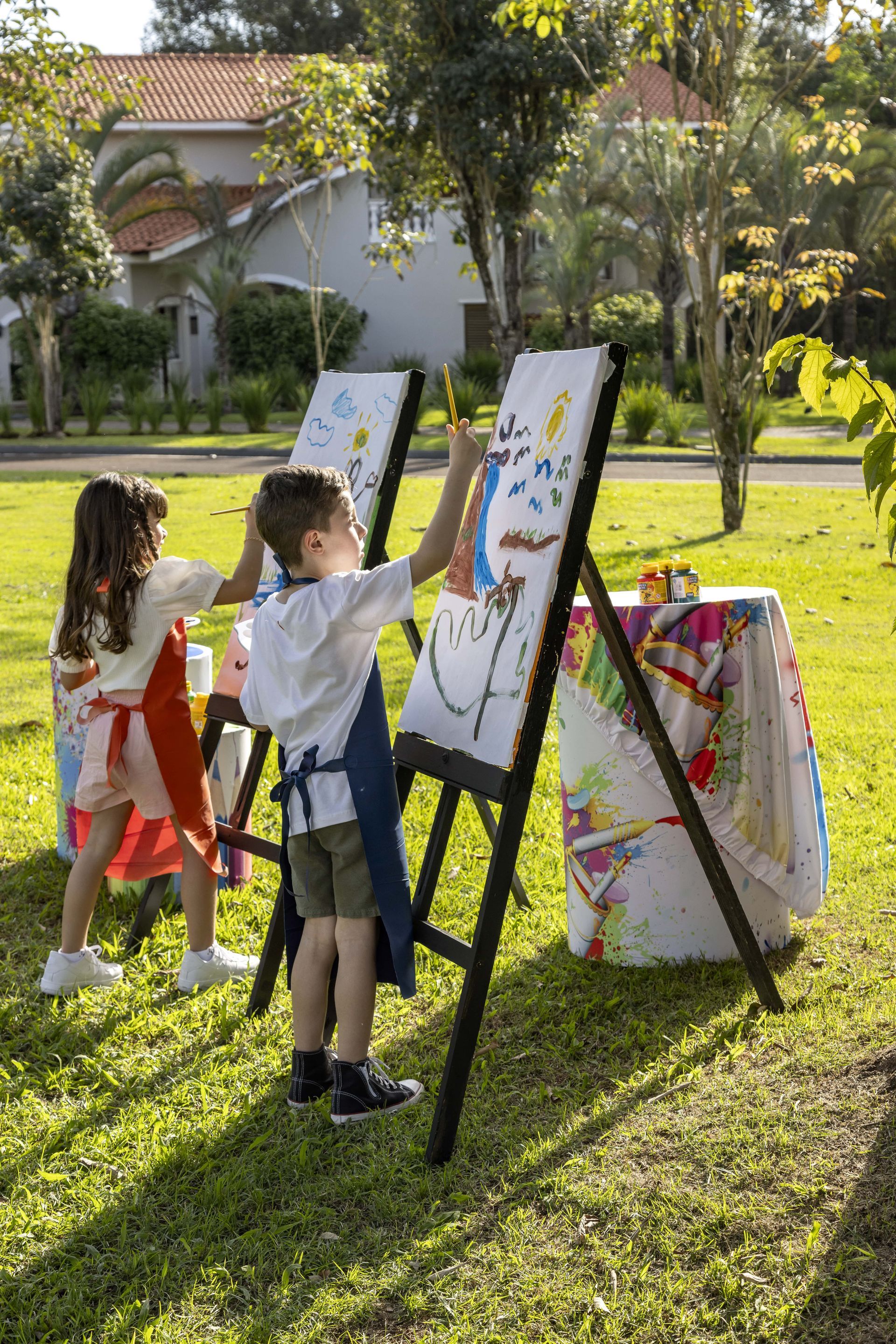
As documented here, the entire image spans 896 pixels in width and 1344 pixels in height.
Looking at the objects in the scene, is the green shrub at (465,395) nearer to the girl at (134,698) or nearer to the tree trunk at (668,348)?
the tree trunk at (668,348)

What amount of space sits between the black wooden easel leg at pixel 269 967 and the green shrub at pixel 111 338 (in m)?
24.2

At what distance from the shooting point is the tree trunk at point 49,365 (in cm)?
2241

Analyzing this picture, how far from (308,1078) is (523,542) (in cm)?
139

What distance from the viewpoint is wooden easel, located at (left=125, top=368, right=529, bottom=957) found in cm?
341

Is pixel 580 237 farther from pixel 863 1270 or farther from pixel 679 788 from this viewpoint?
pixel 863 1270

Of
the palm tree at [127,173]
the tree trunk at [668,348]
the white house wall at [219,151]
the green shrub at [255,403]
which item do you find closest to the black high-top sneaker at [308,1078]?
the green shrub at [255,403]

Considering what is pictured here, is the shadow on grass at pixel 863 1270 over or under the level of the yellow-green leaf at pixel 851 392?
under

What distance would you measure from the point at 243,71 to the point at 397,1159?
110ft

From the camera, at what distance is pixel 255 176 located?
30.8m

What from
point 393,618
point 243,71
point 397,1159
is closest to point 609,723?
point 393,618

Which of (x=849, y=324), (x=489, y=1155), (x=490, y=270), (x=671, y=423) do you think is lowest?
(x=489, y=1155)

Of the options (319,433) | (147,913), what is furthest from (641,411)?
(147,913)

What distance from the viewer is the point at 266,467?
1695cm

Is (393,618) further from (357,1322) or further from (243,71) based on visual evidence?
(243,71)
